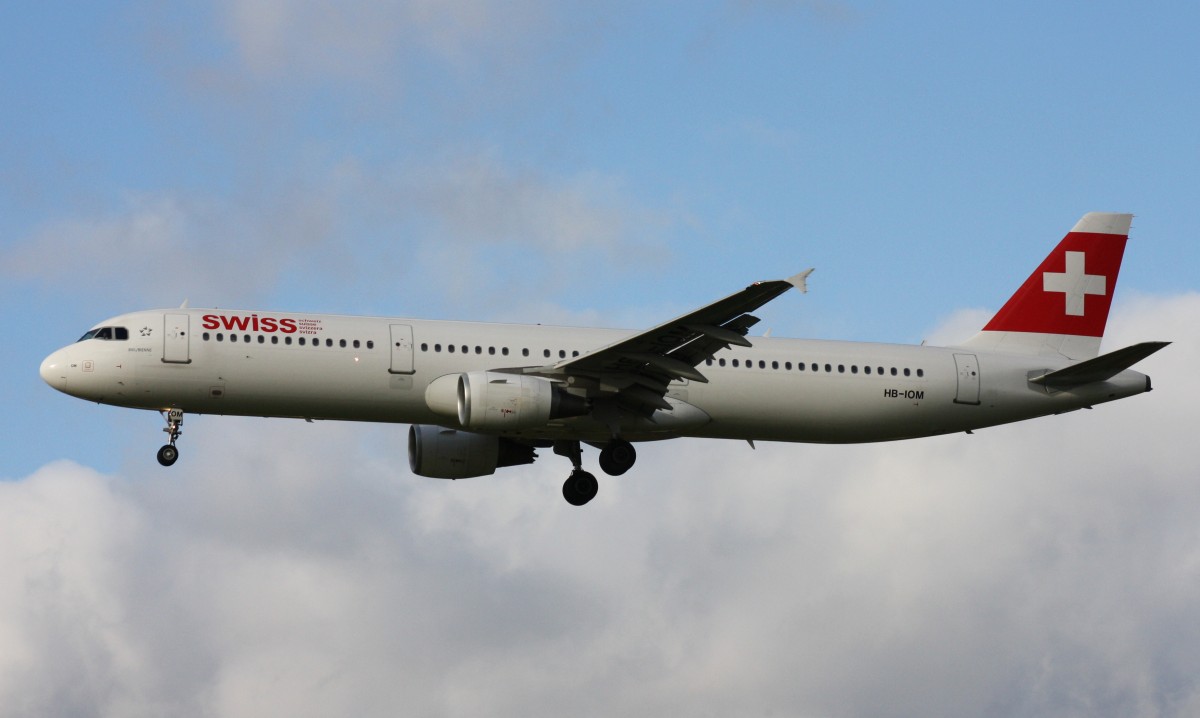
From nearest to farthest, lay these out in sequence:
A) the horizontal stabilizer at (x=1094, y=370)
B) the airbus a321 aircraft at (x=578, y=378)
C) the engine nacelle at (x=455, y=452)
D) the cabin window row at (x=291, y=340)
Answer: the airbus a321 aircraft at (x=578, y=378)
the cabin window row at (x=291, y=340)
the horizontal stabilizer at (x=1094, y=370)
the engine nacelle at (x=455, y=452)

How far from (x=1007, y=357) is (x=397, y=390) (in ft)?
51.9

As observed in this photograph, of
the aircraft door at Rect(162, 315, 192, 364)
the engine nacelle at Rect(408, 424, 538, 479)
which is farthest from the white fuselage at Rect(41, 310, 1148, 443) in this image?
the engine nacelle at Rect(408, 424, 538, 479)

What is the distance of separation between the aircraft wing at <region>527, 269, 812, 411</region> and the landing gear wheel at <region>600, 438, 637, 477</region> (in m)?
1.52

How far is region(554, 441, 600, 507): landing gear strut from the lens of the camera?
43969 mm

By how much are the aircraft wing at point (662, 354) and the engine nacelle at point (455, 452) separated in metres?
4.47

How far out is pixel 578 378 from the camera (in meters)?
40.5

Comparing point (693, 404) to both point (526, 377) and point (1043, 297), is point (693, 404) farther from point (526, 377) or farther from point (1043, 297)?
point (1043, 297)

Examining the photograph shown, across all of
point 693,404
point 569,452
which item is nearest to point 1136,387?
point 693,404

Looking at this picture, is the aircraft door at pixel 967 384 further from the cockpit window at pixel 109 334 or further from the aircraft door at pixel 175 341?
the cockpit window at pixel 109 334

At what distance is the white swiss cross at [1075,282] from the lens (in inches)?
1852

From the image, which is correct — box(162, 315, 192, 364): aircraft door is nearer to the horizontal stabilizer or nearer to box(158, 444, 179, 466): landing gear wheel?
box(158, 444, 179, 466): landing gear wheel

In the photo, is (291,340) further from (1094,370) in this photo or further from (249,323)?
(1094,370)

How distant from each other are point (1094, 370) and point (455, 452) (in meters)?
16.1

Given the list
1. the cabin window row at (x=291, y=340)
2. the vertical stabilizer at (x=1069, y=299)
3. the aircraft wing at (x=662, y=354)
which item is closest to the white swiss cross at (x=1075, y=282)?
the vertical stabilizer at (x=1069, y=299)
